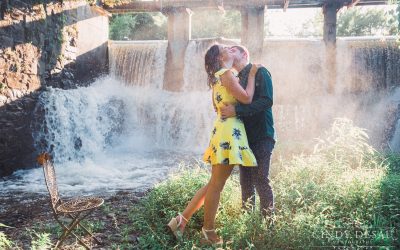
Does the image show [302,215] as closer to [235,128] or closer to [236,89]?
[235,128]

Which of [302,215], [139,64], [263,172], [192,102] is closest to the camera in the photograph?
[263,172]

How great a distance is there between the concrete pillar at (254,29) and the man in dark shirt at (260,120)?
10774 millimetres

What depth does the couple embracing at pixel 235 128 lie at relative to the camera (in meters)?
3.48

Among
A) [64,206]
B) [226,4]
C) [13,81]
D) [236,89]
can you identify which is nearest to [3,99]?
[13,81]

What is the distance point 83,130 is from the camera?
1120 cm

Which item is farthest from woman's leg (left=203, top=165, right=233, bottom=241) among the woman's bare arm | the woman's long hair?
the woman's long hair

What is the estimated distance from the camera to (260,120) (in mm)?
3682

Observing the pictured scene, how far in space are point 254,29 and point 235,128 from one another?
36.9 feet

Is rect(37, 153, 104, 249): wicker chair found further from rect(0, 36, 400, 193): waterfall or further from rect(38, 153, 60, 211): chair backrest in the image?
rect(0, 36, 400, 193): waterfall

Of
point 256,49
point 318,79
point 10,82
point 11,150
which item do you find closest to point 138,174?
point 11,150

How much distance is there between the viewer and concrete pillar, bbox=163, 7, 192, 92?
1455cm

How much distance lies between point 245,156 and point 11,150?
280 inches

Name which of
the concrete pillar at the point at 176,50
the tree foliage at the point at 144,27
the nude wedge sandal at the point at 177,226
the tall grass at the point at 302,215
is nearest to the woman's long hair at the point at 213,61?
A: the nude wedge sandal at the point at 177,226

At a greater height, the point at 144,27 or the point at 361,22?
the point at 361,22
